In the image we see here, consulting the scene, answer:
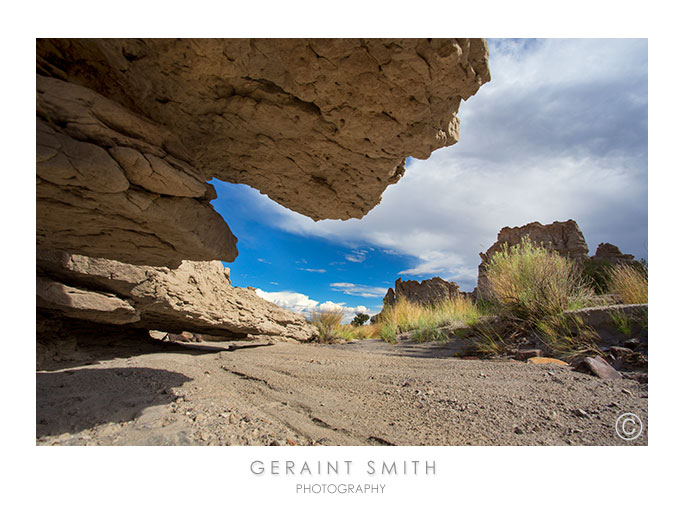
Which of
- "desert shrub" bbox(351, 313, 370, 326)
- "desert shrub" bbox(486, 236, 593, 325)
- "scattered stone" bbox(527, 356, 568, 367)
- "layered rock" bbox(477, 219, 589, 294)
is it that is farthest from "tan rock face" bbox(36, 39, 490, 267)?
"layered rock" bbox(477, 219, 589, 294)

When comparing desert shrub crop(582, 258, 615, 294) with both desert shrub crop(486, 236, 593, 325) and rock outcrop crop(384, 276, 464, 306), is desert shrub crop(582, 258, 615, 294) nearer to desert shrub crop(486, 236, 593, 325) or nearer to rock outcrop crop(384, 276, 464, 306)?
desert shrub crop(486, 236, 593, 325)

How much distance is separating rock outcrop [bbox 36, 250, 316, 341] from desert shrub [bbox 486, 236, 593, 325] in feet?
14.3

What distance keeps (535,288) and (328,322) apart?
5.55 m

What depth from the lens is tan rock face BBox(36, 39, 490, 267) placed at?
1638 millimetres

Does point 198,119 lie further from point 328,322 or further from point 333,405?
point 328,322

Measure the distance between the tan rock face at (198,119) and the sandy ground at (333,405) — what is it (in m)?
1.12

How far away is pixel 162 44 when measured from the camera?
69.7 inches

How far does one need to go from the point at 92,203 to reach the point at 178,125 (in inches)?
35.0

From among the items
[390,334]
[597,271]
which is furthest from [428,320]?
[597,271]

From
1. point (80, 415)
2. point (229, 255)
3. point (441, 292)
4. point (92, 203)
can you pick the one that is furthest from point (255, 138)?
point (441, 292)

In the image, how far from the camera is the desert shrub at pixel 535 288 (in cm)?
450

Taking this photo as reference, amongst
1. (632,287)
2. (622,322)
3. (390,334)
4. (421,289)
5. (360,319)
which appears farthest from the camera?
(421,289)

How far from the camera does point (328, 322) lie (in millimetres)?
8750
